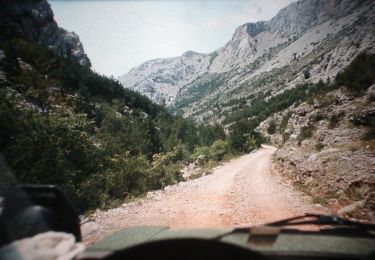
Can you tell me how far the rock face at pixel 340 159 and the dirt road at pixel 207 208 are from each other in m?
0.99

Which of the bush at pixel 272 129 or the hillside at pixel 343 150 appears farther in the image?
the bush at pixel 272 129

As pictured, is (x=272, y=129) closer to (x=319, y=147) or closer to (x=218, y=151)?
(x=218, y=151)

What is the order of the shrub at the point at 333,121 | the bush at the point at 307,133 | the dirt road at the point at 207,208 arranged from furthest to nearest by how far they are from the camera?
the bush at the point at 307,133, the shrub at the point at 333,121, the dirt road at the point at 207,208

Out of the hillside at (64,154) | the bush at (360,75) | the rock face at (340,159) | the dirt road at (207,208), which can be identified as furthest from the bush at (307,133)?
the hillside at (64,154)

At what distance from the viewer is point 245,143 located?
4359 centimetres

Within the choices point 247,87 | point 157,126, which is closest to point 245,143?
point 157,126

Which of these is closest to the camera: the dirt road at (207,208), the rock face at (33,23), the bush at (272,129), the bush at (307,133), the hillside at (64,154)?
the dirt road at (207,208)

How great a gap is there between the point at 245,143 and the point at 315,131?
23.1m

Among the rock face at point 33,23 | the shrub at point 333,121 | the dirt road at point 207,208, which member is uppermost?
the rock face at point 33,23

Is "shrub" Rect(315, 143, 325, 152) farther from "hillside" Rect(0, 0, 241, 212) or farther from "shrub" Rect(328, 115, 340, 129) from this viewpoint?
"hillside" Rect(0, 0, 241, 212)

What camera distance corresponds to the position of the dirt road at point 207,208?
376 inches

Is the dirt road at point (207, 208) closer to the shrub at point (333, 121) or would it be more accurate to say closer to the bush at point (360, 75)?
the shrub at point (333, 121)

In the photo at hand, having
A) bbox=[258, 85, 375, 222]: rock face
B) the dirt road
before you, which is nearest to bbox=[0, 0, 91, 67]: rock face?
the dirt road

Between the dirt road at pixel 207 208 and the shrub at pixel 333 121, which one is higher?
the shrub at pixel 333 121
